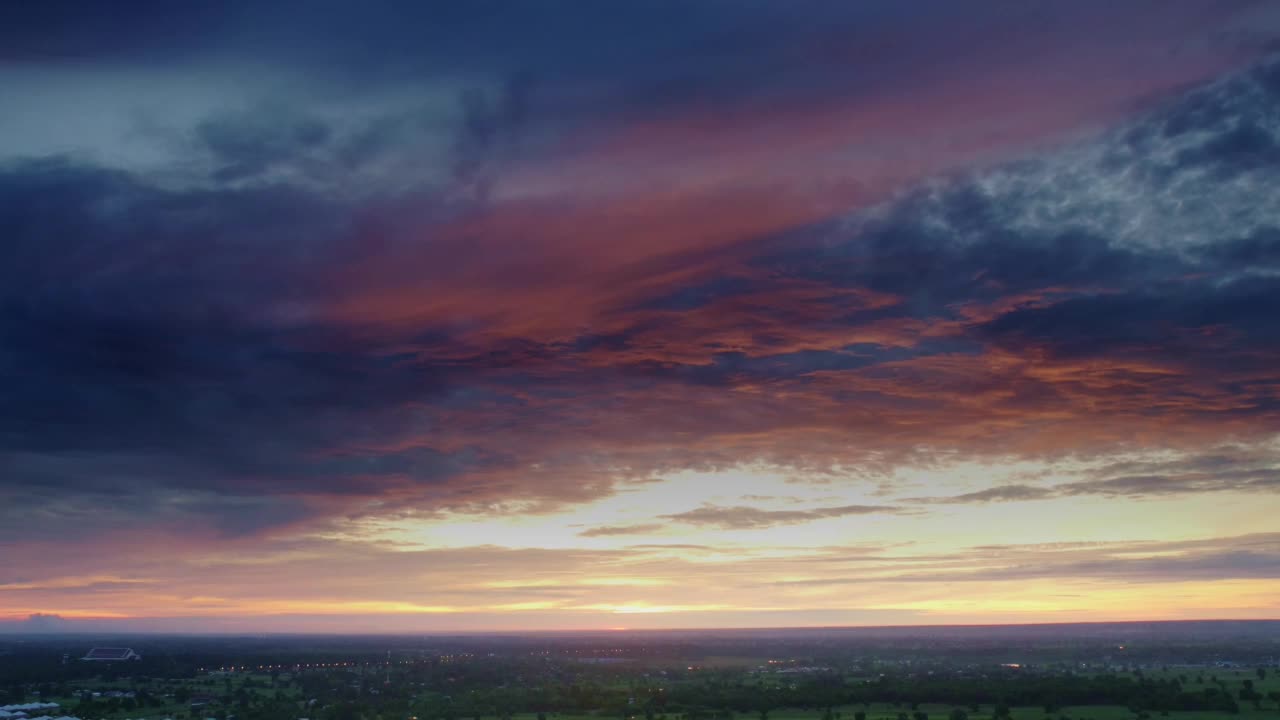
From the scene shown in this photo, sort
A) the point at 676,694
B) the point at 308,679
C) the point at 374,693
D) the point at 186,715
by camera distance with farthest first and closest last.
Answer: the point at 308,679, the point at 374,693, the point at 676,694, the point at 186,715

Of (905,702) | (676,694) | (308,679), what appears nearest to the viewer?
(905,702)

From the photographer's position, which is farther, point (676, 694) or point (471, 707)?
point (676, 694)

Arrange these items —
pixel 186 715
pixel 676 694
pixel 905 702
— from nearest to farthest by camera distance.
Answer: pixel 186 715, pixel 905 702, pixel 676 694

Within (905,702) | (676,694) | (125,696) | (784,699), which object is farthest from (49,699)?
(905,702)

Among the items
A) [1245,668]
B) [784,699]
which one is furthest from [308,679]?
[1245,668]

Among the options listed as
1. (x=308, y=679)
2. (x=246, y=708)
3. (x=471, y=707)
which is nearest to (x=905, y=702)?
(x=471, y=707)

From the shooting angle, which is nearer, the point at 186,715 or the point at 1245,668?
the point at 186,715

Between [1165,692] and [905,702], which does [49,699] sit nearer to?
[905,702]

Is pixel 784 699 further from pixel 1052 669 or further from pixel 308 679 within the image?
pixel 308 679

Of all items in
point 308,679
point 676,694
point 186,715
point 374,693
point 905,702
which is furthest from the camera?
point 308,679
